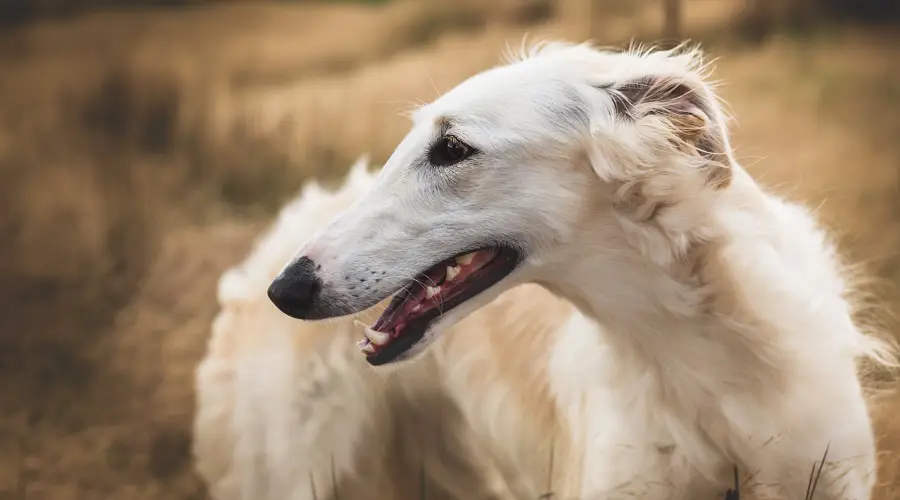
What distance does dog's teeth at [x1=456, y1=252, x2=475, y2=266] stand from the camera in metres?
1.90

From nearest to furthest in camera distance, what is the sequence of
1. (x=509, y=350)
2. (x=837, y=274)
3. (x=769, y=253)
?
→ 1. (x=769, y=253)
2. (x=837, y=274)
3. (x=509, y=350)

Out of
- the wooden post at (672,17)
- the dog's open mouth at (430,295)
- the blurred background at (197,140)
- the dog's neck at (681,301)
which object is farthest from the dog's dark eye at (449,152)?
the wooden post at (672,17)

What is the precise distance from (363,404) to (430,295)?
81cm

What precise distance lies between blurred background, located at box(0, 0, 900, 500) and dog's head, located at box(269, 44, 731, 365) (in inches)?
35.7

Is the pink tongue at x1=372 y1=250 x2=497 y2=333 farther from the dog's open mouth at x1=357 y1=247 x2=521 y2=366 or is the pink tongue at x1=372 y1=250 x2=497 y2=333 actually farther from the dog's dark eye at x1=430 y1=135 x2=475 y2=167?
the dog's dark eye at x1=430 y1=135 x2=475 y2=167

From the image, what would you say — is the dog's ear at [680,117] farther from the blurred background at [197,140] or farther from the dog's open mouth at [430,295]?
the blurred background at [197,140]

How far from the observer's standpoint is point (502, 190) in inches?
71.9

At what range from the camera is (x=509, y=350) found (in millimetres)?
2455

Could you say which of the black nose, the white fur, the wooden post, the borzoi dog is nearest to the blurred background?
the wooden post

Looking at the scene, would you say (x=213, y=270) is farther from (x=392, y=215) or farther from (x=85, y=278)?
(x=392, y=215)

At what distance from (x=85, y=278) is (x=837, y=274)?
11.3 feet

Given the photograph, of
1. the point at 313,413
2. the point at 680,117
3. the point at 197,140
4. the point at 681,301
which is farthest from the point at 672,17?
the point at 197,140

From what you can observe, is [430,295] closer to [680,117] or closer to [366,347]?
[366,347]

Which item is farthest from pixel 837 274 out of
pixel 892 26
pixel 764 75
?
pixel 892 26
